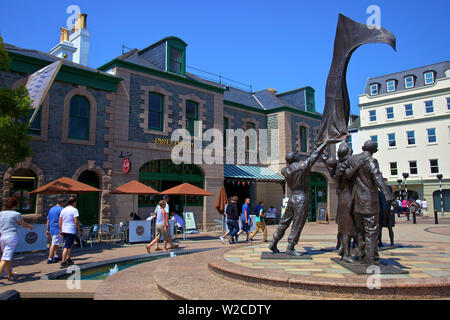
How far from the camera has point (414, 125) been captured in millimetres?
38531

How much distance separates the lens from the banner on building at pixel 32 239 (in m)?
10.3

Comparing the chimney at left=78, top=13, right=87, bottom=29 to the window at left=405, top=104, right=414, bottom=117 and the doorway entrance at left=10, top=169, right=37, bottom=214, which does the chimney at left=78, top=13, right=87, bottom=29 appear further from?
the window at left=405, top=104, right=414, bottom=117

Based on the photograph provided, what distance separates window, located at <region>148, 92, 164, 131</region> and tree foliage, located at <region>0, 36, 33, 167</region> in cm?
781

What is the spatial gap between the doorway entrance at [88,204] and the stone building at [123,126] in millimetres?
41

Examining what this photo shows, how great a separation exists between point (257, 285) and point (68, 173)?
11.6 metres

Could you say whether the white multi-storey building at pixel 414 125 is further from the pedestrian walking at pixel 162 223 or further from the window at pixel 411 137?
the pedestrian walking at pixel 162 223

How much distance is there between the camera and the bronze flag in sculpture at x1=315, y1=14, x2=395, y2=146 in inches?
317

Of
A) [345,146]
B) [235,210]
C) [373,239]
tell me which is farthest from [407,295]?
[235,210]

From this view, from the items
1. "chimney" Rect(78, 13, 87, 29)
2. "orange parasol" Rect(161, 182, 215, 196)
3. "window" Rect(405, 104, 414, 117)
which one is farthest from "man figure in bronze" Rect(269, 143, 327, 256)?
"window" Rect(405, 104, 414, 117)

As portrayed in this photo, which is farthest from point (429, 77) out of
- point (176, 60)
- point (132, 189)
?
point (132, 189)

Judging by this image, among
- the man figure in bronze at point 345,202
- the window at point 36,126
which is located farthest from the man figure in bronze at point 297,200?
the window at point 36,126

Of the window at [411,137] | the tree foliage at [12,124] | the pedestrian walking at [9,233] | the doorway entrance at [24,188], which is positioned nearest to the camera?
the pedestrian walking at [9,233]

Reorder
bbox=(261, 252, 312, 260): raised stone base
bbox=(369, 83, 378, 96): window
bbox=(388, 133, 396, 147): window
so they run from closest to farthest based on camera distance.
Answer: bbox=(261, 252, 312, 260): raised stone base < bbox=(388, 133, 396, 147): window < bbox=(369, 83, 378, 96): window

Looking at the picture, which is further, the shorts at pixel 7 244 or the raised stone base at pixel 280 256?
the raised stone base at pixel 280 256
